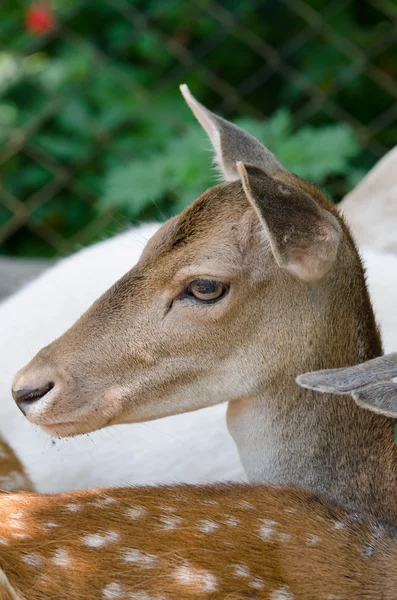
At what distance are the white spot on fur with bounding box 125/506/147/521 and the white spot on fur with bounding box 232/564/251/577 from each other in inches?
9.7

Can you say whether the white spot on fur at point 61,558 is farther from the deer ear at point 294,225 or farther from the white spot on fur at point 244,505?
the deer ear at point 294,225

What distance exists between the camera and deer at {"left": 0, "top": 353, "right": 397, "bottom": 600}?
6.94ft

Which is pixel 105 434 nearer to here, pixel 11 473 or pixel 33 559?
pixel 11 473

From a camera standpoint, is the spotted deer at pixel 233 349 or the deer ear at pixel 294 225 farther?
the spotted deer at pixel 233 349

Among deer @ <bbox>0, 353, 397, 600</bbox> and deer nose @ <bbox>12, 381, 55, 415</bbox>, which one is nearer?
deer @ <bbox>0, 353, 397, 600</bbox>

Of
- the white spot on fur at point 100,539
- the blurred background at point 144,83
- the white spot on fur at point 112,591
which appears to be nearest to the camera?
Answer: the white spot on fur at point 112,591

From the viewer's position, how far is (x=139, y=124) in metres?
5.95

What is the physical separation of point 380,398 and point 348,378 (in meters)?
0.13

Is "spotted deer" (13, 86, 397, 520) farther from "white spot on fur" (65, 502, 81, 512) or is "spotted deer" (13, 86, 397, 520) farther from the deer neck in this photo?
"white spot on fur" (65, 502, 81, 512)

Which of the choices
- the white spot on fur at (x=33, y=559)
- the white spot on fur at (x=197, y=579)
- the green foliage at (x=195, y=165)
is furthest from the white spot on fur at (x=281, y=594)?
the green foliage at (x=195, y=165)

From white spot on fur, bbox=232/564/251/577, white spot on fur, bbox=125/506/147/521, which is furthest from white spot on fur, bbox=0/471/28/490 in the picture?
white spot on fur, bbox=232/564/251/577

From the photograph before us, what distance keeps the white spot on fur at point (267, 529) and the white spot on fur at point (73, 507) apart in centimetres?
37

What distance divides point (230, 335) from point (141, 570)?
0.55 metres

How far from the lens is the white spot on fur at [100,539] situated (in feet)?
7.23
